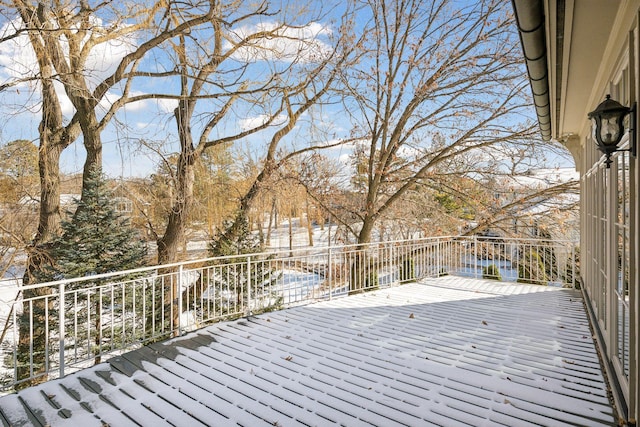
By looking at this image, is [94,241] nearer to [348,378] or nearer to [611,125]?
[348,378]

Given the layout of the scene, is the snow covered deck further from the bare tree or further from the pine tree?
the bare tree

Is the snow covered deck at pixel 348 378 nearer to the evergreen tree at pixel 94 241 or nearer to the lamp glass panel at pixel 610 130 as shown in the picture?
the lamp glass panel at pixel 610 130

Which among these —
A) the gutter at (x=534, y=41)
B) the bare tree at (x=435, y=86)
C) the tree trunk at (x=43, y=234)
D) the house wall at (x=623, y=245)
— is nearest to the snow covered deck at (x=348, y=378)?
→ the house wall at (x=623, y=245)

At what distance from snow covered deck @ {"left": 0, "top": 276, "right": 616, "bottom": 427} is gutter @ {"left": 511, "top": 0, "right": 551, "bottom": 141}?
2.51 metres

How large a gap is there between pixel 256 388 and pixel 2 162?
21.1 feet

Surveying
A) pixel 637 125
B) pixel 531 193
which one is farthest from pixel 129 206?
pixel 531 193

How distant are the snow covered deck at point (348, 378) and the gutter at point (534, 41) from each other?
98.7 inches

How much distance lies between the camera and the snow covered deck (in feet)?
8.26

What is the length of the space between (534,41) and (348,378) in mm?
2891

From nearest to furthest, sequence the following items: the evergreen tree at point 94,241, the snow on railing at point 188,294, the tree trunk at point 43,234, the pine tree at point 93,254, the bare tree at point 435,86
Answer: the snow on railing at point 188,294 < the tree trunk at point 43,234 < the pine tree at point 93,254 < the evergreen tree at point 94,241 < the bare tree at point 435,86

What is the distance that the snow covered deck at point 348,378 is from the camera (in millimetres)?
2518

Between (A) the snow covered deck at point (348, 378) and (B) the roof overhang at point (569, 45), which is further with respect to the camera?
(A) the snow covered deck at point (348, 378)

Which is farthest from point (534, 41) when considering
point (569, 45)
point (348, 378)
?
point (348, 378)

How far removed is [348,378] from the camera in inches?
122
